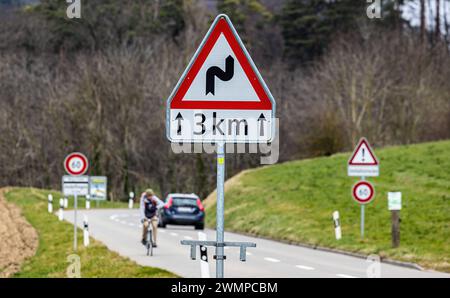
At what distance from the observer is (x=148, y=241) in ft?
78.6

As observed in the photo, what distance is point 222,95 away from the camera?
18.7 feet

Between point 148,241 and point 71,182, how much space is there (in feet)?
12.1

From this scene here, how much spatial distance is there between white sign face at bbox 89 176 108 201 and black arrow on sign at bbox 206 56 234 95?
58.1 meters

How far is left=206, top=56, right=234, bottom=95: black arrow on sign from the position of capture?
5703 millimetres

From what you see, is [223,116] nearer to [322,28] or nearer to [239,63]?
[239,63]

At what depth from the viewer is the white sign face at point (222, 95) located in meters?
5.65

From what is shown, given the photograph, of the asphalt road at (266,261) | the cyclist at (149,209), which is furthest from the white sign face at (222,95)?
the cyclist at (149,209)

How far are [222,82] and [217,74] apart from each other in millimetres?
55

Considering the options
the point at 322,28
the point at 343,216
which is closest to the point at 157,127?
the point at 322,28

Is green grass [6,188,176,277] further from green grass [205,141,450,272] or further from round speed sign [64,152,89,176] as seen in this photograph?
green grass [205,141,450,272]

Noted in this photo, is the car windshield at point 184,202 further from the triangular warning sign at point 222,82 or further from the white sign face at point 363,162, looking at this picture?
the triangular warning sign at point 222,82

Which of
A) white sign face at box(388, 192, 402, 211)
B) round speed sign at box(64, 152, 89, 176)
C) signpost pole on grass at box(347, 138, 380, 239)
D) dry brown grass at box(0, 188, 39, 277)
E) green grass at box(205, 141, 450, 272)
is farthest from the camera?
round speed sign at box(64, 152, 89, 176)

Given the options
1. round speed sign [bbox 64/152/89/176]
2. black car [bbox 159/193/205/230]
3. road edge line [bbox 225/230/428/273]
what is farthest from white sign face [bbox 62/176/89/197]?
black car [bbox 159/193/205/230]

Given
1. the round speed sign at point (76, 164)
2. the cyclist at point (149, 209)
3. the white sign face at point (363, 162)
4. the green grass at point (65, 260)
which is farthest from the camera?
the round speed sign at point (76, 164)
